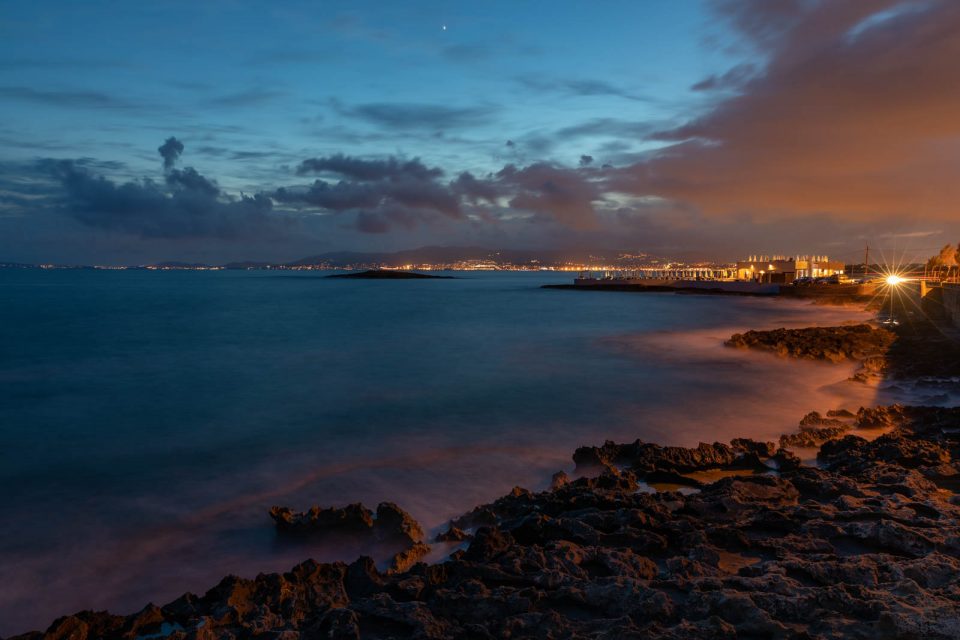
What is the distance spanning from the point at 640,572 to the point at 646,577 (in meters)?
0.05

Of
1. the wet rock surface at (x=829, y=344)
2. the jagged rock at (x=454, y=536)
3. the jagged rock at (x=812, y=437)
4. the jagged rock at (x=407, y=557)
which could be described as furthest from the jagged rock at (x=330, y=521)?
the wet rock surface at (x=829, y=344)

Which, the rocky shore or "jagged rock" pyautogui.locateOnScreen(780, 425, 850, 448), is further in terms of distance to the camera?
"jagged rock" pyautogui.locateOnScreen(780, 425, 850, 448)

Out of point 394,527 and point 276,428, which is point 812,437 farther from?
point 276,428

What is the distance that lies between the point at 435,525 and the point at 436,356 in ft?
46.1

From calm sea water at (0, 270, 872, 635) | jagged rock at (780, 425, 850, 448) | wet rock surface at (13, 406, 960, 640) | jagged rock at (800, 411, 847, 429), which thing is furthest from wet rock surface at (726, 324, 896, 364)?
wet rock surface at (13, 406, 960, 640)

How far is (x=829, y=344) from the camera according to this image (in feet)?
57.7

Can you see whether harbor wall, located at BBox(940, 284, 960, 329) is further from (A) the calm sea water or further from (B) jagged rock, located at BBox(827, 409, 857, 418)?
Result: (B) jagged rock, located at BBox(827, 409, 857, 418)

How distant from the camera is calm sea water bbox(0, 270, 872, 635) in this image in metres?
5.61

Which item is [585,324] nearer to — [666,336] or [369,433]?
[666,336]

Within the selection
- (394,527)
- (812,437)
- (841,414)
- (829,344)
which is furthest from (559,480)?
(829,344)

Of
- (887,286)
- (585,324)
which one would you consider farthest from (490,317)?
(887,286)

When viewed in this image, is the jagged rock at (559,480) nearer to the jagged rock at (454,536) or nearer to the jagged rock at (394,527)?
the jagged rock at (454,536)

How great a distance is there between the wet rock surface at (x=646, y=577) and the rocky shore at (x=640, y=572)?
12mm

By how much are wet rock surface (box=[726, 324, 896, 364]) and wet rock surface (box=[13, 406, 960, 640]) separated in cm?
1005
